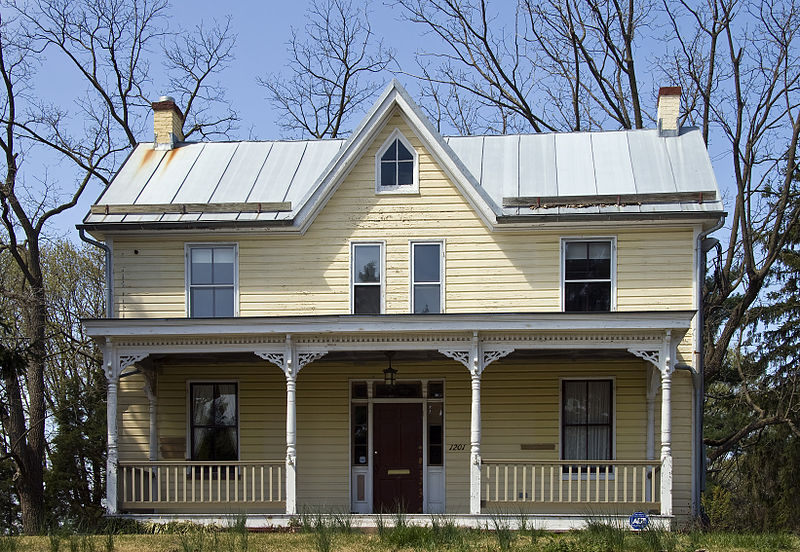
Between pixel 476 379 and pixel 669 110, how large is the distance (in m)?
8.00

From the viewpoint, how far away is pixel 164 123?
75.2 ft

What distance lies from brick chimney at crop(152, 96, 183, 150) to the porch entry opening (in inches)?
286

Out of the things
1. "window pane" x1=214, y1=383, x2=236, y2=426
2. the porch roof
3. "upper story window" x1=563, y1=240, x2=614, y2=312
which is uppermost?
"upper story window" x1=563, y1=240, x2=614, y2=312

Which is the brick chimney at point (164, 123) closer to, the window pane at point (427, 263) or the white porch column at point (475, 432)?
the window pane at point (427, 263)

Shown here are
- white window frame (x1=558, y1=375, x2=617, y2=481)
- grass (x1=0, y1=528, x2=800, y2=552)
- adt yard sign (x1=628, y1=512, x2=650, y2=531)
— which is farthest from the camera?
white window frame (x1=558, y1=375, x2=617, y2=481)

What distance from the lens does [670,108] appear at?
21562mm

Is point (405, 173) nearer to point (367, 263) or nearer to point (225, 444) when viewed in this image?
point (367, 263)

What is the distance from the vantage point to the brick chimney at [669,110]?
21.5 m

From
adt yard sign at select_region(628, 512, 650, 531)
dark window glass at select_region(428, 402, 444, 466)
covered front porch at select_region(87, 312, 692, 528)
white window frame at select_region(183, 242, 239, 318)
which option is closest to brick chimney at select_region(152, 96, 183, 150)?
white window frame at select_region(183, 242, 239, 318)

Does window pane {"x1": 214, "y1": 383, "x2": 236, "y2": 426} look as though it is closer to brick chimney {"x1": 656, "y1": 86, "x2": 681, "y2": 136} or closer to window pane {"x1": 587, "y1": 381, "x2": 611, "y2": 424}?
window pane {"x1": 587, "y1": 381, "x2": 611, "y2": 424}

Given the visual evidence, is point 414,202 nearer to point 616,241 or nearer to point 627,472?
point 616,241

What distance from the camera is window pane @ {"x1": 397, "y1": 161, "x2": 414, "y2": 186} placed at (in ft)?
65.9

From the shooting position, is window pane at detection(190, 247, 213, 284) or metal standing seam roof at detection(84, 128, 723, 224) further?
window pane at detection(190, 247, 213, 284)

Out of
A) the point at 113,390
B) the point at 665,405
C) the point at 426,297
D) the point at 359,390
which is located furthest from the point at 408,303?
the point at 113,390
